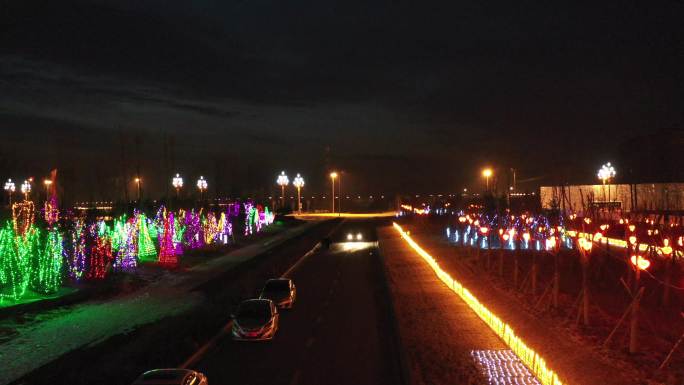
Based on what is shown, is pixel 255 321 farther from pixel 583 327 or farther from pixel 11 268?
pixel 11 268

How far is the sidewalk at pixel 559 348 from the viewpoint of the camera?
13.3m

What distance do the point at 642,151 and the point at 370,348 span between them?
165 ft

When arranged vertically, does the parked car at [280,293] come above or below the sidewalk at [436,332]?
above

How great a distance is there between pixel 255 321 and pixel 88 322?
7591 mm

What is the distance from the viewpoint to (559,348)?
51.6ft

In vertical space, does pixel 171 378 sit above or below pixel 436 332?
above

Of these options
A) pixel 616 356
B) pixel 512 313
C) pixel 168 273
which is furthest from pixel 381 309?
pixel 168 273

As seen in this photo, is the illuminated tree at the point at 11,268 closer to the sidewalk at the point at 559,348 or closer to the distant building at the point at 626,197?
the sidewalk at the point at 559,348

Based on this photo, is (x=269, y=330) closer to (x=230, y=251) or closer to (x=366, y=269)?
(x=366, y=269)

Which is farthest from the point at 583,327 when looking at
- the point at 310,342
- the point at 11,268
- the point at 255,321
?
the point at 11,268

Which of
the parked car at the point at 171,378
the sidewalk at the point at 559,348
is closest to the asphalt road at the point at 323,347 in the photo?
the parked car at the point at 171,378

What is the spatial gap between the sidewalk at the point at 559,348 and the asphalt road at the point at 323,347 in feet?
11.9

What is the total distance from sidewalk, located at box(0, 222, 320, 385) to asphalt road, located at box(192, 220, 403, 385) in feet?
14.9

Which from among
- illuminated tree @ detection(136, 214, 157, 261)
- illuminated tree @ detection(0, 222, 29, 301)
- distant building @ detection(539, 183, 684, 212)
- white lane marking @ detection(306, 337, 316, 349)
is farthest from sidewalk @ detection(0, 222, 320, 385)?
distant building @ detection(539, 183, 684, 212)
